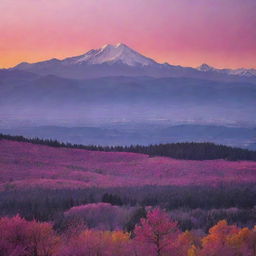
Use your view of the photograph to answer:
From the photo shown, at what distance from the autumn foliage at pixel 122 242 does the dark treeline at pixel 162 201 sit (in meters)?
11.4

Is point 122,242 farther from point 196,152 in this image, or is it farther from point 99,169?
point 196,152

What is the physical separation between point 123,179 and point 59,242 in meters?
74.7

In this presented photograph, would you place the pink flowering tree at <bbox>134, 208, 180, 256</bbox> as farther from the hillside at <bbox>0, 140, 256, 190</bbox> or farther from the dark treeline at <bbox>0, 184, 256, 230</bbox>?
the hillside at <bbox>0, 140, 256, 190</bbox>

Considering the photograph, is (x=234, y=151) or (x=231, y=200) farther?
(x=234, y=151)

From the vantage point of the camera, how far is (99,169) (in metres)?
148

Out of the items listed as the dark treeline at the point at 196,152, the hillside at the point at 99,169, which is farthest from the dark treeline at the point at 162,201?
the dark treeline at the point at 196,152

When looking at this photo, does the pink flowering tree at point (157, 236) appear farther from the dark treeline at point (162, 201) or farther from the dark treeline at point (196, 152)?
the dark treeline at point (196, 152)

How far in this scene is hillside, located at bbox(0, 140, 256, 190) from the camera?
12094 cm

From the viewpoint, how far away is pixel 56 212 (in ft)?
255

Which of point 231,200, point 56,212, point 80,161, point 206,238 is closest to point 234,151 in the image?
point 80,161

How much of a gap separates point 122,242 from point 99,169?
88652 millimetres

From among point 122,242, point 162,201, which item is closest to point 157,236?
point 122,242

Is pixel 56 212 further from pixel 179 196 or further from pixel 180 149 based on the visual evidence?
pixel 180 149

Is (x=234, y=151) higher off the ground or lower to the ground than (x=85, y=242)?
higher
